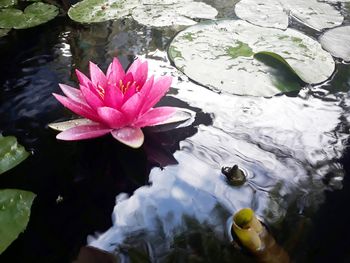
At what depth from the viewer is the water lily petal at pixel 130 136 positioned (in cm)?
117

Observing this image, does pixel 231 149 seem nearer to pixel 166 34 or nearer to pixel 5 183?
pixel 5 183

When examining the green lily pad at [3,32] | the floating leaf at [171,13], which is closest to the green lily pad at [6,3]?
the green lily pad at [3,32]

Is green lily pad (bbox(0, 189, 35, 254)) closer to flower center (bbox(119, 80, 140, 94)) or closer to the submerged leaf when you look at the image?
the submerged leaf

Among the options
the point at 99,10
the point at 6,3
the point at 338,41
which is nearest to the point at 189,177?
the point at 338,41

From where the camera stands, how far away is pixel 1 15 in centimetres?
223

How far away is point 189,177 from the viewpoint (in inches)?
44.1

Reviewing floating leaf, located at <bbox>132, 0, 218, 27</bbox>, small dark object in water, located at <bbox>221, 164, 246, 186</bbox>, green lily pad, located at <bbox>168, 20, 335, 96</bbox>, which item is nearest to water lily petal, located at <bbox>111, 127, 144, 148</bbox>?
small dark object in water, located at <bbox>221, 164, 246, 186</bbox>

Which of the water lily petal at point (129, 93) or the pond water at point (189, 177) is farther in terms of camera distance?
the water lily petal at point (129, 93)

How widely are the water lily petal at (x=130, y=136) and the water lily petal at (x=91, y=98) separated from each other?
12 cm

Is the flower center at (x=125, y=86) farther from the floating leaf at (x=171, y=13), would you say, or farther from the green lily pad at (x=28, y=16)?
the green lily pad at (x=28, y=16)

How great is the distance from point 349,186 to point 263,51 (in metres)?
0.82

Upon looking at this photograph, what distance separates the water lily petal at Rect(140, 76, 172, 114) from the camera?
126 centimetres

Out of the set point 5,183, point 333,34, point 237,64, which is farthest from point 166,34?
point 5,183

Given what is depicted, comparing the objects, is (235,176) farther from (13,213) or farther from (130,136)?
(13,213)
